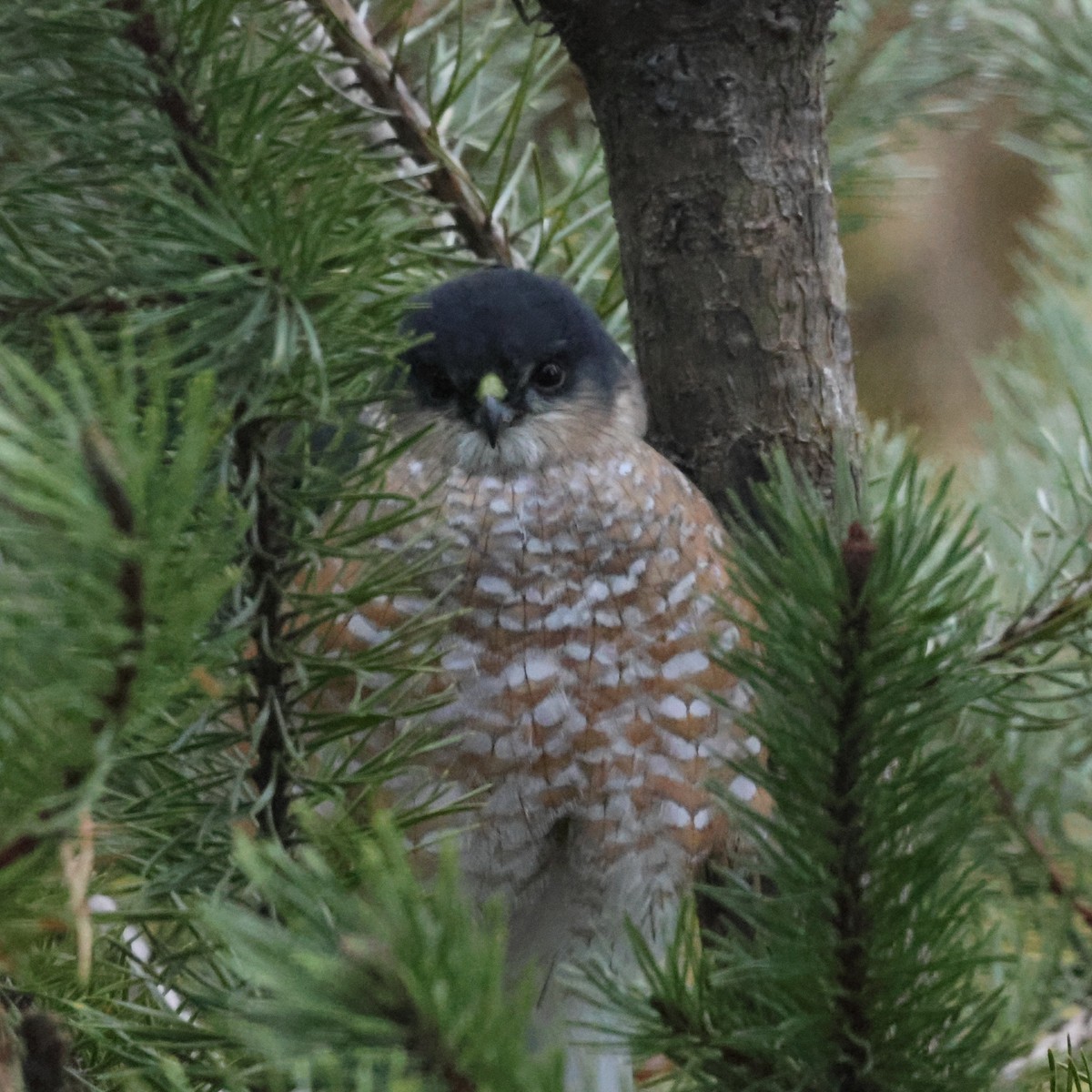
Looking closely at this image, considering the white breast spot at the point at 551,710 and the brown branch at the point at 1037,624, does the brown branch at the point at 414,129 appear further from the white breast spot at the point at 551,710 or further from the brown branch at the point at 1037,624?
the brown branch at the point at 1037,624

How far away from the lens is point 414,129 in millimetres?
1622

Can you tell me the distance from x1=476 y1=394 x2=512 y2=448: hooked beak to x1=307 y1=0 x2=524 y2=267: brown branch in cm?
19

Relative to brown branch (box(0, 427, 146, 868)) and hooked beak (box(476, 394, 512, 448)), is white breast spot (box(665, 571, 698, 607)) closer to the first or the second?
hooked beak (box(476, 394, 512, 448))

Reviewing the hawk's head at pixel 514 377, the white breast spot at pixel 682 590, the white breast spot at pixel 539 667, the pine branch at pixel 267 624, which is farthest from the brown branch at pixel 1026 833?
the pine branch at pixel 267 624

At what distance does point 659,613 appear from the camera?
1.58m

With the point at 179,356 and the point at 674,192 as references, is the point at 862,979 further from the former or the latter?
A: the point at 674,192

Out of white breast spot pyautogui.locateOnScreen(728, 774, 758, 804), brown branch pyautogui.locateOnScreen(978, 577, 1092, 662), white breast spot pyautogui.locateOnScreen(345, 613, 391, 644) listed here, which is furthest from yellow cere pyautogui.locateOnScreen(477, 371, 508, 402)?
brown branch pyautogui.locateOnScreen(978, 577, 1092, 662)

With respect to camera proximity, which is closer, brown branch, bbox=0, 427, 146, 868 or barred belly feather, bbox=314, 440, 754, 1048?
brown branch, bbox=0, 427, 146, 868

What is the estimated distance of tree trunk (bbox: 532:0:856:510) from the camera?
4.78 feet

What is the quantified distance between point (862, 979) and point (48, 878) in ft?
1.52

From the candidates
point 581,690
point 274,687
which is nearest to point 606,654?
point 581,690

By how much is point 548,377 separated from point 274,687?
1049 mm

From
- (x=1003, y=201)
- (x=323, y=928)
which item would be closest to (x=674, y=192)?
(x=323, y=928)

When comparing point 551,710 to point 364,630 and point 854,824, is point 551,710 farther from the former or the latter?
point 854,824
